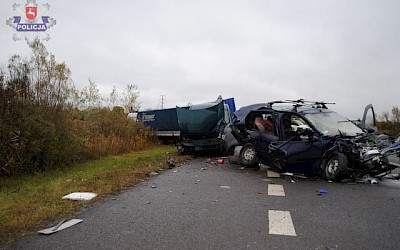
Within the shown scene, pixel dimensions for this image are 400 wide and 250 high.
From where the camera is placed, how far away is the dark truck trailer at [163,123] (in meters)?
17.2

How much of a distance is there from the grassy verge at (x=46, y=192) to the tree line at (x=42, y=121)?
1.58ft

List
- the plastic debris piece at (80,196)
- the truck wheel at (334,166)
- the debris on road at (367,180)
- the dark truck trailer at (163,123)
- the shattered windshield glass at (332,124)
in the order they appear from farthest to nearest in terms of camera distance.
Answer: the dark truck trailer at (163,123)
the shattered windshield glass at (332,124)
the debris on road at (367,180)
the truck wheel at (334,166)
the plastic debris piece at (80,196)

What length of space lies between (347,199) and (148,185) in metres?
4.19

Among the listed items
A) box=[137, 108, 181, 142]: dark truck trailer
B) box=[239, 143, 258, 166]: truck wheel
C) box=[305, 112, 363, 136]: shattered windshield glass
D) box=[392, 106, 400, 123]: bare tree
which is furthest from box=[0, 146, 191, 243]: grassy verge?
box=[392, 106, 400, 123]: bare tree

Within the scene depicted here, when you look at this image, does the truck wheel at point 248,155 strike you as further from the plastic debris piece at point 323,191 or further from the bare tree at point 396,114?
the bare tree at point 396,114

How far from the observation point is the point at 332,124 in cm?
861

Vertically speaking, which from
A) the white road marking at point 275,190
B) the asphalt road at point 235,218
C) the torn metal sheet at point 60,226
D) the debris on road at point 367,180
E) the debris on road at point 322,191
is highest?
the debris on road at point 367,180

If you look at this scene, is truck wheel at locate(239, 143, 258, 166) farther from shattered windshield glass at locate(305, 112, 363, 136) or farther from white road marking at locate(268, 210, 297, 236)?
white road marking at locate(268, 210, 297, 236)

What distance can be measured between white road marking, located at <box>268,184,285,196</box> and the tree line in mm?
6276

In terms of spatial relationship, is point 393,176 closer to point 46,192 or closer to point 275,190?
point 275,190

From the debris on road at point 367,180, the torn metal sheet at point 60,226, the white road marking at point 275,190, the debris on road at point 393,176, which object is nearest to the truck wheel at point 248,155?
the white road marking at point 275,190

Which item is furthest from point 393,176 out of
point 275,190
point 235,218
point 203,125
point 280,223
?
point 203,125

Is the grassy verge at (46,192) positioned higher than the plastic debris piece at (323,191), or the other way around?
the plastic debris piece at (323,191)

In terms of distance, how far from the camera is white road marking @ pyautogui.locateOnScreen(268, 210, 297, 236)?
417 cm
